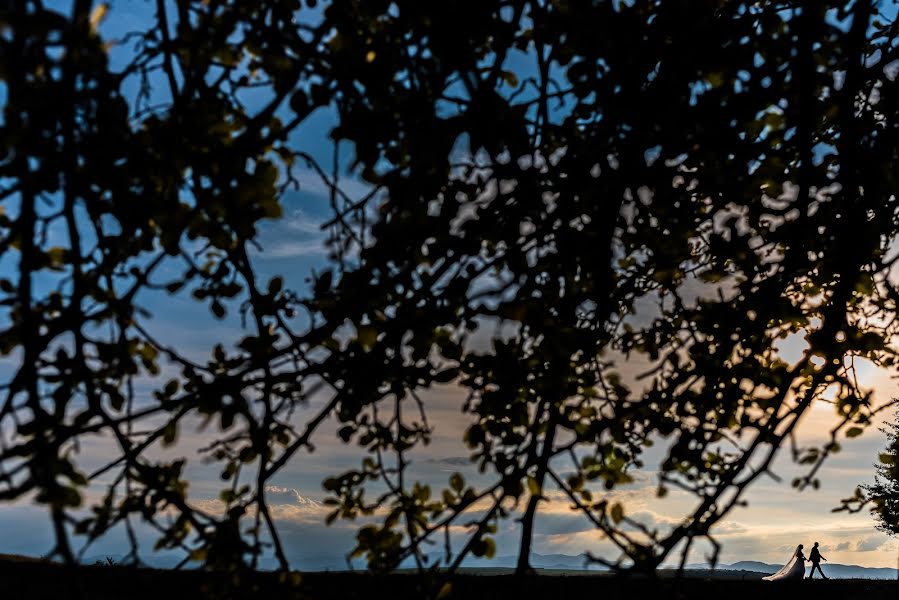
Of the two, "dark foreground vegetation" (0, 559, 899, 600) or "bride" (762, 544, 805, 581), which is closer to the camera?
"dark foreground vegetation" (0, 559, 899, 600)

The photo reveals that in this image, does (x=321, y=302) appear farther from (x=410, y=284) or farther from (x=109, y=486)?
(x=109, y=486)

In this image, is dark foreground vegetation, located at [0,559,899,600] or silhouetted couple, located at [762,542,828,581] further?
silhouetted couple, located at [762,542,828,581]

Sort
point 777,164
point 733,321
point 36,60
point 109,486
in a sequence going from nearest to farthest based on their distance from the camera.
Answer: point 36,60
point 109,486
point 777,164
point 733,321

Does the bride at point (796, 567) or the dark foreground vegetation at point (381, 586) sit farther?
the bride at point (796, 567)

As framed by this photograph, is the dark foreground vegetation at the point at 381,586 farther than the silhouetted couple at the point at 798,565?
No

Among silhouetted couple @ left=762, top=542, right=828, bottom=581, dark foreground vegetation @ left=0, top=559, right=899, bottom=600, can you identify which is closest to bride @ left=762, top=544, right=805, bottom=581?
silhouetted couple @ left=762, top=542, right=828, bottom=581

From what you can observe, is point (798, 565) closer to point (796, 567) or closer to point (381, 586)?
Answer: point (796, 567)

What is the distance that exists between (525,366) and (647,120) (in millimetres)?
1322

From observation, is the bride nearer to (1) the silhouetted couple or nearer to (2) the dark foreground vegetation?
(1) the silhouetted couple

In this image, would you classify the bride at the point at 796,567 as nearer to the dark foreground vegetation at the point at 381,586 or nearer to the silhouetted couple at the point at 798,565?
the silhouetted couple at the point at 798,565

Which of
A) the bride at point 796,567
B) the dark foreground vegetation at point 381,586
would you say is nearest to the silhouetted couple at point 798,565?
the bride at point 796,567

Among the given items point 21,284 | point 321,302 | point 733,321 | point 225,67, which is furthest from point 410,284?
point 733,321

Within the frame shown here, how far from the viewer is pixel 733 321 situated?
416 cm

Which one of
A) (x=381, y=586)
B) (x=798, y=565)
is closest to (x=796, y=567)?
(x=798, y=565)
